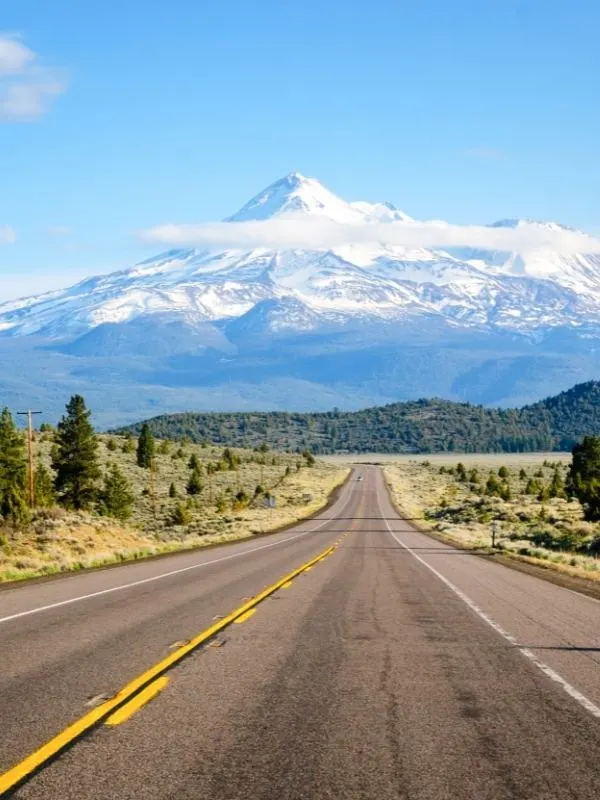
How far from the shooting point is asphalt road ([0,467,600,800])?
21.8 ft

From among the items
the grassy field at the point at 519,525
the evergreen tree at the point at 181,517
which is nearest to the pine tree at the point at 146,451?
the grassy field at the point at 519,525

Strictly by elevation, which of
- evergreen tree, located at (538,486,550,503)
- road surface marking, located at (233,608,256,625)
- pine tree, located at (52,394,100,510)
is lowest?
evergreen tree, located at (538,486,550,503)

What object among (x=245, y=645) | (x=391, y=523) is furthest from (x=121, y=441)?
(x=245, y=645)

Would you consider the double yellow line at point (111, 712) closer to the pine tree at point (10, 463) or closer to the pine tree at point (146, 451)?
the pine tree at point (10, 463)

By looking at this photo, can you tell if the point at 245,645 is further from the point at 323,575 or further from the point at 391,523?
the point at 391,523

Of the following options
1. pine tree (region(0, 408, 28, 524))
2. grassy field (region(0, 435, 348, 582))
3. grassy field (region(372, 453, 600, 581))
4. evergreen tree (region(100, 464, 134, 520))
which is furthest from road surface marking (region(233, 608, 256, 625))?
evergreen tree (region(100, 464, 134, 520))

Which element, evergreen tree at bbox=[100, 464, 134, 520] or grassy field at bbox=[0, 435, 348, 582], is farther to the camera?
evergreen tree at bbox=[100, 464, 134, 520]

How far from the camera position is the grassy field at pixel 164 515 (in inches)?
1206

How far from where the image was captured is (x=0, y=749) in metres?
7.26

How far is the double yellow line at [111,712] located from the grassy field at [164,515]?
41.7 feet

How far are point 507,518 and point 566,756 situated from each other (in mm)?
56936

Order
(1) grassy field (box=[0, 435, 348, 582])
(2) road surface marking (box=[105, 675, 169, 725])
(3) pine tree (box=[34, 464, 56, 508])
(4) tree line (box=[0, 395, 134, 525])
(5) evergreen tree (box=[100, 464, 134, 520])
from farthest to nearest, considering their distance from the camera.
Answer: (5) evergreen tree (box=[100, 464, 134, 520]) → (4) tree line (box=[0, 395, 134, 525]) → (3) pine tree (box=[34, 464, 56, 508]) → (1) grassy field (box=[0, 435, 348, 582]) → (2) road surface marking (box=[105, 675, 169, 725])

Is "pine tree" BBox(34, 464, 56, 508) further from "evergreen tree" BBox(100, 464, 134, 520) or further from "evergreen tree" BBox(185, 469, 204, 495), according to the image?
"evergreen tree" BBox(185, 469, 204, 495)

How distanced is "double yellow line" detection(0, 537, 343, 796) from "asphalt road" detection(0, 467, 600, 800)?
134 millimetres
